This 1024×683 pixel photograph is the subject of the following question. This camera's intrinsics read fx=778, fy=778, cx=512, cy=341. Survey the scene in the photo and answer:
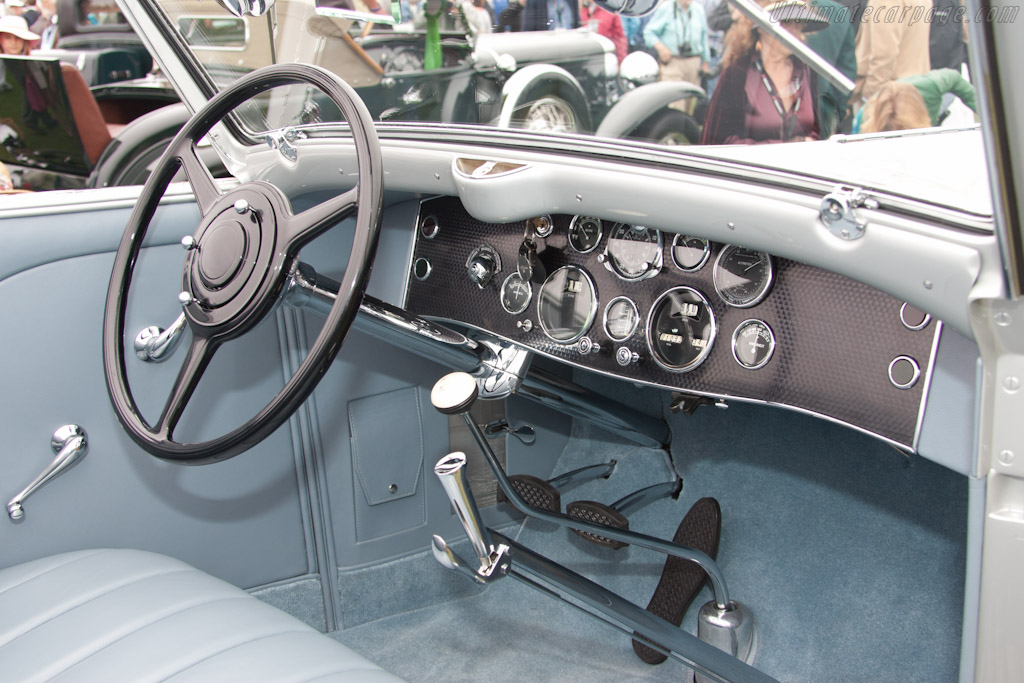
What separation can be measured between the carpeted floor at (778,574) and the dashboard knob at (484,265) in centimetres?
77

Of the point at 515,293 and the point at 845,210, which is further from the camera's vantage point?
the point at 515,293

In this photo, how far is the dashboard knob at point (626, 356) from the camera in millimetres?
1356

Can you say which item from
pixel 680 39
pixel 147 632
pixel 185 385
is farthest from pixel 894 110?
pixel 147 632

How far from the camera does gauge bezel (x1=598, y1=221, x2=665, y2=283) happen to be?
4.32 feet

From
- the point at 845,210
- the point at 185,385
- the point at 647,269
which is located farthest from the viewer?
the point at 647,269

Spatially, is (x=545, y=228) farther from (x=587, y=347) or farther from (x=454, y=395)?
(x=454, y=395)

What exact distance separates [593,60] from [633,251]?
0.34 metres

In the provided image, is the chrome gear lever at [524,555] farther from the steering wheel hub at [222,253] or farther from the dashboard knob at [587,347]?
the steering wheel hub at [222,253]

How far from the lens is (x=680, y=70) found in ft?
4.99

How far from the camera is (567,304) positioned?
1.45m

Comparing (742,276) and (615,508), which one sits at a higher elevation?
(742,276)

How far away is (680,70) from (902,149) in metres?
0.45

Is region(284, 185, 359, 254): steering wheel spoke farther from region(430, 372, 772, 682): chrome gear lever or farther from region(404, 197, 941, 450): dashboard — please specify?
region(404, 197, 941, 450): dashboard

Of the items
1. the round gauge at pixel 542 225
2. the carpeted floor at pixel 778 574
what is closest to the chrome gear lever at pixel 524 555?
the carpeted floor at pixel 778 574
